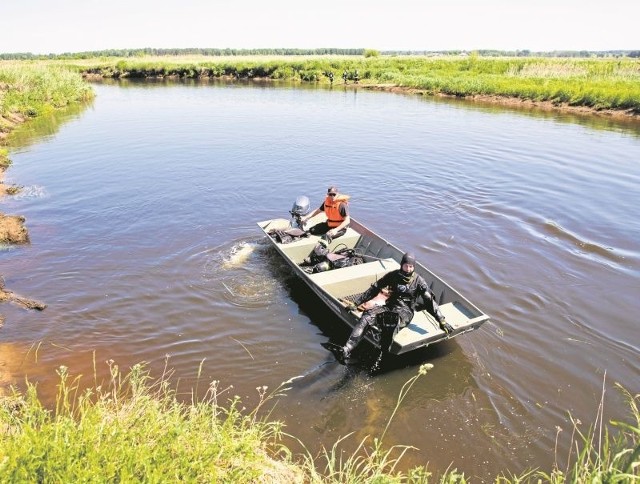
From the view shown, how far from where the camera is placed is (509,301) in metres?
9.73

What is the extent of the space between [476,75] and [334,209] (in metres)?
43.8

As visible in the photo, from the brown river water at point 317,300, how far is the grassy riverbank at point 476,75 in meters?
10.7

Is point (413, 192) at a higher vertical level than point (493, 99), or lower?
lower

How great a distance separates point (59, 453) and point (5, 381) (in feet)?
15.1

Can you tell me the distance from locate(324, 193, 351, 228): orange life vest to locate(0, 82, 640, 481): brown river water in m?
1.81

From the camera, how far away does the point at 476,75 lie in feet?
157

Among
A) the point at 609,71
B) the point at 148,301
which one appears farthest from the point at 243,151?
the point at 609,71

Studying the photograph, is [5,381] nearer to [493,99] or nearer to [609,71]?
A: [493,99]

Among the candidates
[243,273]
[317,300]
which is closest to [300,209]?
[243,273]

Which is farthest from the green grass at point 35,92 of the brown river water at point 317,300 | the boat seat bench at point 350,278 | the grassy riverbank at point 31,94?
the boat seat bench at point 350,278

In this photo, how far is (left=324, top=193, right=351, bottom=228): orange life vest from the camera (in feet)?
35.7

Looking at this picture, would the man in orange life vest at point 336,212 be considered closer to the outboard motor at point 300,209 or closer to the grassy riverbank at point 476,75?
the outboard motor at point 300,209

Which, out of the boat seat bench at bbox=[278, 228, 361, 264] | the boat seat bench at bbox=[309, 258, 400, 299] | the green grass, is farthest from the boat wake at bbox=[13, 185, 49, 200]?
the green grass

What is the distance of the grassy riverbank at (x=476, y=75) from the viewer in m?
33.3
